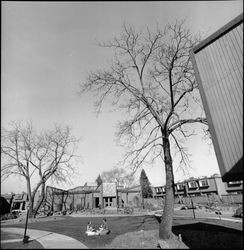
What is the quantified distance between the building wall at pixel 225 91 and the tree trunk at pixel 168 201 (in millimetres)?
4715

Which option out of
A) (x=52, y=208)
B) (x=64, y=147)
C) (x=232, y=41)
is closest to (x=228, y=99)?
(x=232, y=41)

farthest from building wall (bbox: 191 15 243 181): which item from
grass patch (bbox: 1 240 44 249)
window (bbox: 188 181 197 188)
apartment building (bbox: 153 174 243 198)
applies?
window (bbox: 188 181 197 188)

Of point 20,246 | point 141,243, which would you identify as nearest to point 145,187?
point 141,243

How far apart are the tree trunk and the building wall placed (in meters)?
4.72

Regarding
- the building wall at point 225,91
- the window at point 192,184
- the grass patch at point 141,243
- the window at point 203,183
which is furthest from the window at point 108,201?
the building wall at point 225,91

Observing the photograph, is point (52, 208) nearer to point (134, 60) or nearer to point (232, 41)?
point (134, 60)

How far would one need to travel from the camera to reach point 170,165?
41.7 ft

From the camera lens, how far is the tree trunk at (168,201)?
424 inches

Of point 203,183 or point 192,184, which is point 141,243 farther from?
point 192,184

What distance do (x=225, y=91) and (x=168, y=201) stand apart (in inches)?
294

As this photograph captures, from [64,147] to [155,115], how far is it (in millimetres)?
23016

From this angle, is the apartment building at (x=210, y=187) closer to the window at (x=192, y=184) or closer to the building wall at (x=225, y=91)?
the window at (x=192, y=184)

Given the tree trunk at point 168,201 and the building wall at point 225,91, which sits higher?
the building wall at point 225,91

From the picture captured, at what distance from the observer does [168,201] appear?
11.7 metres
